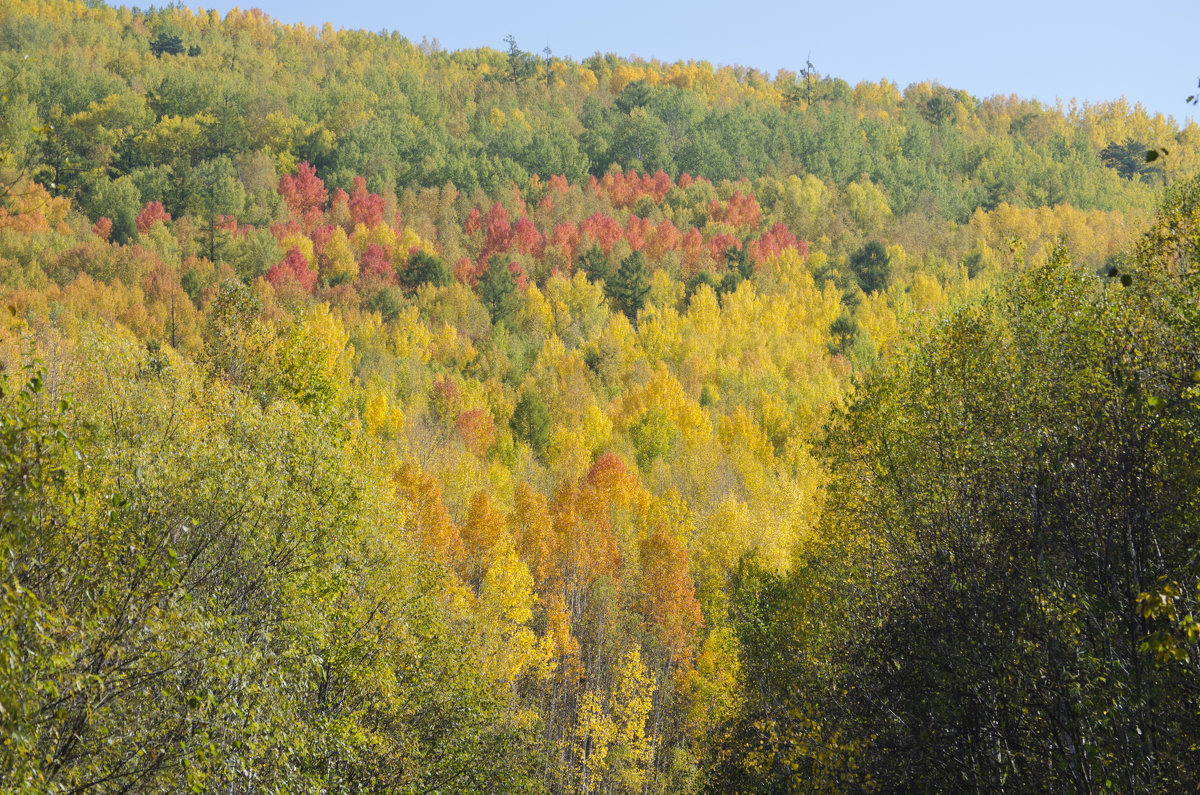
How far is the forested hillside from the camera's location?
33.2 ft

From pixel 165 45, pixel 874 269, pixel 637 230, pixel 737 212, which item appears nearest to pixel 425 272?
pixel 637 230

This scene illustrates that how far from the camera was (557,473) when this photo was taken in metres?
67.4

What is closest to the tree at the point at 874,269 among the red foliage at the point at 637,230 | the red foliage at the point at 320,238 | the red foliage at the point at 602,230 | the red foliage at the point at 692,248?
the red foliage at the point at 692,248

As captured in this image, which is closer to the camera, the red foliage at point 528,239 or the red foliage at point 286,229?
the red foliage at point 286,229

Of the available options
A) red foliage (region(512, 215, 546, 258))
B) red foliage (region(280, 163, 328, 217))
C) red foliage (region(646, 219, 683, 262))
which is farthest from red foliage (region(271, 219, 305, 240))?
red foliage (region(646, 219, 683, 262))

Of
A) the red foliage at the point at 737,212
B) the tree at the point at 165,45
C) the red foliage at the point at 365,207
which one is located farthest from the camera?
the tree at the point at 165,45

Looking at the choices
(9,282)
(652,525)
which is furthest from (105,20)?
(652,525)

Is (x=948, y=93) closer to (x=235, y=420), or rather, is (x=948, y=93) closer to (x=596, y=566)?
(x=596, y=566)

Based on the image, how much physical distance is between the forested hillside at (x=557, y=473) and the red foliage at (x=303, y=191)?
3.34 feet

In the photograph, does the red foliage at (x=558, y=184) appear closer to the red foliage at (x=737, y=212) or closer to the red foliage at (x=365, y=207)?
the red foliage at (x=737, y=212)

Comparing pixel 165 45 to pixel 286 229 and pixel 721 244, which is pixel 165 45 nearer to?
pixel 286 229

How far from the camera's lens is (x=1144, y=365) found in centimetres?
1215

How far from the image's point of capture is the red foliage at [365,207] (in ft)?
391

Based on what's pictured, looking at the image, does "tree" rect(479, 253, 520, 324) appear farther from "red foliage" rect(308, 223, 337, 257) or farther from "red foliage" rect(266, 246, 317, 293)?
"red foliage" rect(308, 223, 337, 257)
